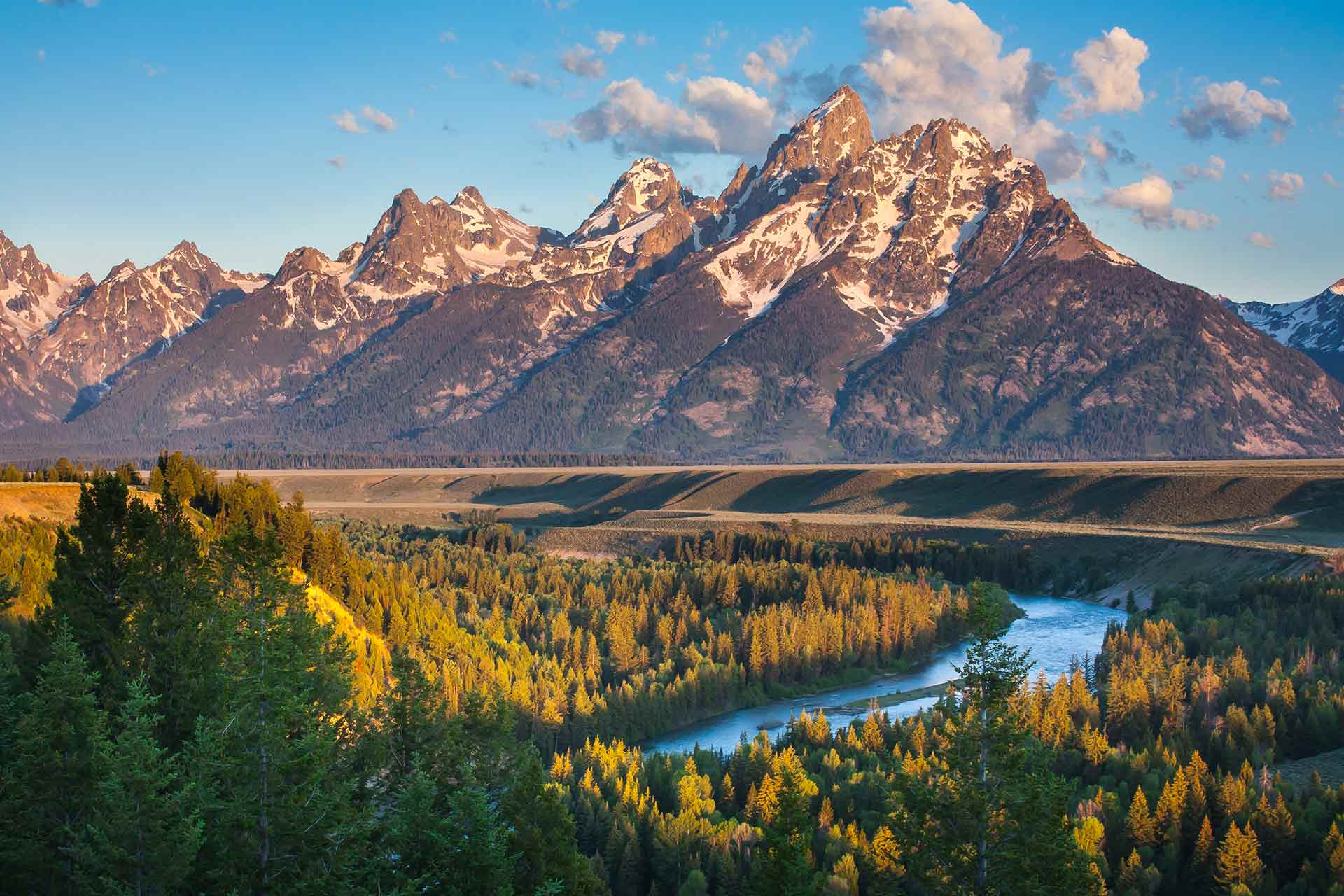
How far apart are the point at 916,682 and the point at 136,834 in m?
81.3

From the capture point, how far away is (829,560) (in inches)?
5906

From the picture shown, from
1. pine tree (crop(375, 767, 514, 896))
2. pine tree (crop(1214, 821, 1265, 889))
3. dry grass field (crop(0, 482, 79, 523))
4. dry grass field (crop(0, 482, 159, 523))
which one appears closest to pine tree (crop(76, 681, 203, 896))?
pine tree (crop(375, 767, 514, 896))

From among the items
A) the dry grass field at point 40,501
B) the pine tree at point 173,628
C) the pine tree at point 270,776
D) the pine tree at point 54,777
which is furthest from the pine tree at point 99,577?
the dry grass field at point 40,501

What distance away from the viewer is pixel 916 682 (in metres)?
105

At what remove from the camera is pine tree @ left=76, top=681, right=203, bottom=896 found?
3247 centimetres

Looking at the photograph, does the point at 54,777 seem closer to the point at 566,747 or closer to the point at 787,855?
the point at 787,855

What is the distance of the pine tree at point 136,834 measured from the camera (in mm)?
32469

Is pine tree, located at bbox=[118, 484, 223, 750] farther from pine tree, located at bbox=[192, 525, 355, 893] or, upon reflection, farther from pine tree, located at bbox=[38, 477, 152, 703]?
pine tree, located at bbox=[192, 525, 355, 893]

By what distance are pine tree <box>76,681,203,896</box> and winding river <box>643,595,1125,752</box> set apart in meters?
Result: 48.9

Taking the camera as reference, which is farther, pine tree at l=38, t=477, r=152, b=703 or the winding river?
the winding river

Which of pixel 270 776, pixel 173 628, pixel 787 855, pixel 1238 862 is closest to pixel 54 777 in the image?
pixel 270 776

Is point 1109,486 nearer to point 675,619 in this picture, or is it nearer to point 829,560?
point 829,560

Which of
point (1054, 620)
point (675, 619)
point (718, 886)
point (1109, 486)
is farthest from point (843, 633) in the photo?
point (1109, 486)

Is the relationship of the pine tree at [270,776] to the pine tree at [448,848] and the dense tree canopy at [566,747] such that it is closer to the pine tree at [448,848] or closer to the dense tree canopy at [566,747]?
the dense tree canopy at [566,747]
